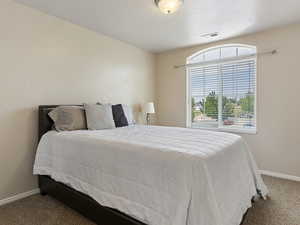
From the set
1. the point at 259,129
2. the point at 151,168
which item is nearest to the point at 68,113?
the point at 151,168

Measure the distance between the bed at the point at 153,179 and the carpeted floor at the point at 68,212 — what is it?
12cm

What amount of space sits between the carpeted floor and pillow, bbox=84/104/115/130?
104cm

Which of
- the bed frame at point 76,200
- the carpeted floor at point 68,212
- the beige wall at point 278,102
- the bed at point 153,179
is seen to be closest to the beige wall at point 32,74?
the bed frame at point 76,200

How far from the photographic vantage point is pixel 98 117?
270cm

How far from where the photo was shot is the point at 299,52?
9.61ft

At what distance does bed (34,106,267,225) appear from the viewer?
1.27 metres

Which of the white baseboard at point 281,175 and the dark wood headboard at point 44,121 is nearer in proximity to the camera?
the dark wood headboard at point 44,121

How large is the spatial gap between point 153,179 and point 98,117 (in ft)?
5.12

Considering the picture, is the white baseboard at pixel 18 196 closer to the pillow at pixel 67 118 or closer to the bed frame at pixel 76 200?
the bed frame at pixel 76 200

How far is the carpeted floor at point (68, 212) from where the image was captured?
1.91m

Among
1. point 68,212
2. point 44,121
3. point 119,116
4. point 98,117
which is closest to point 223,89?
point 119,116

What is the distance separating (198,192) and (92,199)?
42.9 inches

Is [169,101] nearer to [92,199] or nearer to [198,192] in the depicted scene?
[92,199]

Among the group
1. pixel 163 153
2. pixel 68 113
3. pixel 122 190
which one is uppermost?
pixel 68 113
